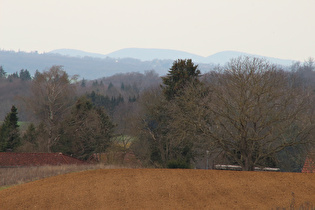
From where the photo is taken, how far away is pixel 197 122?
80.9 feet

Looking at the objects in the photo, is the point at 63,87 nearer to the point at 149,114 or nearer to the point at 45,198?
the point at 149,114

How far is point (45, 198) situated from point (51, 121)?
1432 inches

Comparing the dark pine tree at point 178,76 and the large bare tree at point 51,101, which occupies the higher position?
the dark pine tree at point 178,76

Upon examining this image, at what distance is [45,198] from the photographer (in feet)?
54.1

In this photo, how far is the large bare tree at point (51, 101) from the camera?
51.0 metres

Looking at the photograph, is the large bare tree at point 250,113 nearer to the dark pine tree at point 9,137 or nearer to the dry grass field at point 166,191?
the dry grass field at point 166,191

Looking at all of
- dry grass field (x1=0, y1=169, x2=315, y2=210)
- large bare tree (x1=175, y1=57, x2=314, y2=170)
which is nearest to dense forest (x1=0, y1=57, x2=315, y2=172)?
large bare tree (x1=175, y1=57, x2=314, y2=170)

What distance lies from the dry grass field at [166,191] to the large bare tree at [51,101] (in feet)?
108

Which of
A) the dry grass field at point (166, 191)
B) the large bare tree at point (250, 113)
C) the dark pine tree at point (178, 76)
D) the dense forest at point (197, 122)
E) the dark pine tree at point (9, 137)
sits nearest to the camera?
the dry grass field at point (166, 191)

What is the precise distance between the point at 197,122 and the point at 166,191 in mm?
8676

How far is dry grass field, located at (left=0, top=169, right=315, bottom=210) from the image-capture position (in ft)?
50.5

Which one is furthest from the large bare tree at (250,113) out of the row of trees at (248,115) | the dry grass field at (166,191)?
the dry grass field at (166,191)

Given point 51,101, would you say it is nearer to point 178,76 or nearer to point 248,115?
point 178,76

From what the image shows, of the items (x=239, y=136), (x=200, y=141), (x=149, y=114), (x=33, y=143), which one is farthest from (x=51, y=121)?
(x=239, y=136)
